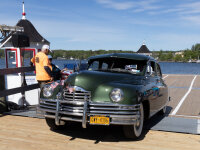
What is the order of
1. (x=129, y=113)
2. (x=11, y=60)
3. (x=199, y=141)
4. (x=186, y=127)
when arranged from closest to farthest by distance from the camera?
(x=129, y=113), (x=199, y=141), (x=186, y=127), (x=11, y=60)

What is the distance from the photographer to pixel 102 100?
192 inches

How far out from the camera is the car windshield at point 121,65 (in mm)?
6141

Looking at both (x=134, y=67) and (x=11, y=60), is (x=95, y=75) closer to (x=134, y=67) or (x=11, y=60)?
(x=134, y=67)

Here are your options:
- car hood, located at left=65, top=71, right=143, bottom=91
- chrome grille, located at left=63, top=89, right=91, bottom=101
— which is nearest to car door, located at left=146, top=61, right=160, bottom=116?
car hood, located at left=65, top=71, right=143, bottom=91

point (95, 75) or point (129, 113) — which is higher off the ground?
point (95, 75)

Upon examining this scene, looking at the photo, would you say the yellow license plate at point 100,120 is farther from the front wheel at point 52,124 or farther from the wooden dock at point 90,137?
the front wheel at point 52,124

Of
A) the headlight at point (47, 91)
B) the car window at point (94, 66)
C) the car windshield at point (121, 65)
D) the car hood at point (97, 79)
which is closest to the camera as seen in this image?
the car hood at point (97, 79)

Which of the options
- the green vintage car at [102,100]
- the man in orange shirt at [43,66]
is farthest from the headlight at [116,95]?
the man in orange shirt at [43,66]

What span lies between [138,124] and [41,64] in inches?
132

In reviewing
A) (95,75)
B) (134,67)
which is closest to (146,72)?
(134,67)

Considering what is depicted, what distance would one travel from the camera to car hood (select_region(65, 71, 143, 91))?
5078 millimetres

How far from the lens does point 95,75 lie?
5.40 m

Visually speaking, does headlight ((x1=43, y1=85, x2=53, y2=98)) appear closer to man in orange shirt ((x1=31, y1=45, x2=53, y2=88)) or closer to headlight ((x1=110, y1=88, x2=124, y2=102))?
headlight ((x1=110, y1=88, x2=124, y2=102))

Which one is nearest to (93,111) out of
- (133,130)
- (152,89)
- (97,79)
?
(97,79)
